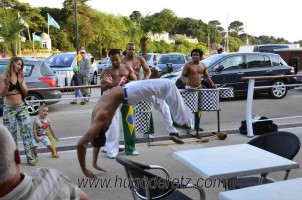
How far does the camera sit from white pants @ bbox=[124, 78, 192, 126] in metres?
4.70

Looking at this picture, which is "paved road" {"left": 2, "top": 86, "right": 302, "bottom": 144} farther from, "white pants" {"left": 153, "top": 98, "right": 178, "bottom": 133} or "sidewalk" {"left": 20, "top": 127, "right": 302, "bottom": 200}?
"white pants" {"left": 153, "top": 98, "right": 178, "bottom": 133}

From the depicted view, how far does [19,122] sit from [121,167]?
162 cm

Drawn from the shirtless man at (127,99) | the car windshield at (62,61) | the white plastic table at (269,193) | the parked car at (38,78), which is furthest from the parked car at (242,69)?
the white plastic table at (269,193)

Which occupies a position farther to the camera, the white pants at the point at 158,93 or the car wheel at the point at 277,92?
the car wheel at the point at 277,92

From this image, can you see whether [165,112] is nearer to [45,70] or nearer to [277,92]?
[45,70]

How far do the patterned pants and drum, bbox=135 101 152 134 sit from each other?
72.3 inches

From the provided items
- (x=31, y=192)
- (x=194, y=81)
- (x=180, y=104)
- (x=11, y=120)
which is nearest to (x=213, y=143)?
(x=194, y=81)

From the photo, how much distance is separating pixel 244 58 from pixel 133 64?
729 centimetres

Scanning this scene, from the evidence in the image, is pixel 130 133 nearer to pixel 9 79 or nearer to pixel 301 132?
pixel 9 79

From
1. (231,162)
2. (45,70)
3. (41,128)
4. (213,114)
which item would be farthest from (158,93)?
(45,70)

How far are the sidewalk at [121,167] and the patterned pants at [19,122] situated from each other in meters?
0.31

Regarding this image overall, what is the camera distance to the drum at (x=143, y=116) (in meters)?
6.86

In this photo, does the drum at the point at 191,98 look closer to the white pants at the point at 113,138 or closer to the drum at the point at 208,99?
the drum at the point at 208,99

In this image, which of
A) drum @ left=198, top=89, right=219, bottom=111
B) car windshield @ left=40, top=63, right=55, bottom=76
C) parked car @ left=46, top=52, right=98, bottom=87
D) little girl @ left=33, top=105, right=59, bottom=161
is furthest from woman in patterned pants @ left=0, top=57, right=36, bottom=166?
parked car @ left=46, top=52, right=98, bottom=87
